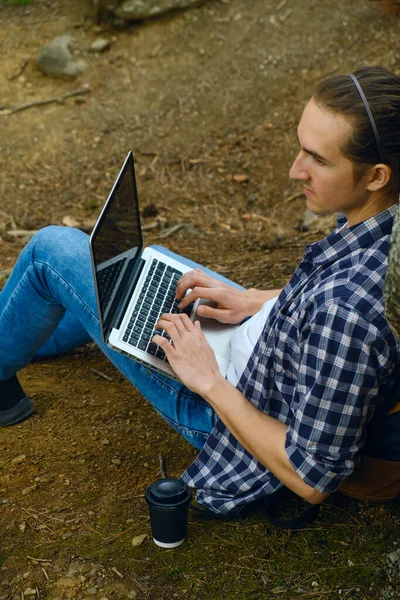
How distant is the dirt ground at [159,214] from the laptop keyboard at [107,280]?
0.79m

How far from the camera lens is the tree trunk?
4.67 ft

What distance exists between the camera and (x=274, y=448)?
209 cm

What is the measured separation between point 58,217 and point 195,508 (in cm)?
377

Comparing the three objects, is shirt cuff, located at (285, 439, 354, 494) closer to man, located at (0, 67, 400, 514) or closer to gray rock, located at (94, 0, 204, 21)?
man, located at (0, 67, 400, 514)

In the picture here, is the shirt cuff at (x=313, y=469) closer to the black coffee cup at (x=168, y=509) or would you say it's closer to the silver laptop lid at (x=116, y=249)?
the black coffee cup at (x=168, y=509)

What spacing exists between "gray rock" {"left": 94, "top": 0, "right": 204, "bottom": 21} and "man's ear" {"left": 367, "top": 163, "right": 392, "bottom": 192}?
5.92 metres

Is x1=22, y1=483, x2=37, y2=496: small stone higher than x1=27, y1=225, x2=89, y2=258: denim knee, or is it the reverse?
x1=27, y1=225, x2=89, y2=258: denim knee

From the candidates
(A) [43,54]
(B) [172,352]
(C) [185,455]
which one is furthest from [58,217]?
(B) [172,352]

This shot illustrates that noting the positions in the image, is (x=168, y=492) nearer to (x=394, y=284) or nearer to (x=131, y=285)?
(x=131, y=285)

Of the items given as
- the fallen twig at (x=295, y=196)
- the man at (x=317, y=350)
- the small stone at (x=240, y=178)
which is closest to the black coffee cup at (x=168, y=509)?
the man at (x=317, y=350)

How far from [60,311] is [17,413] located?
54cm

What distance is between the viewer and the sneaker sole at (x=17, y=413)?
3195mm

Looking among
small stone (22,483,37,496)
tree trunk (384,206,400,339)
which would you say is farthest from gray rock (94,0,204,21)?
tree trunk (384,206,400,339)

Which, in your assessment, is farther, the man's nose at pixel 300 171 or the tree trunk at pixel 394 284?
the man's nose at pixel 300 171
